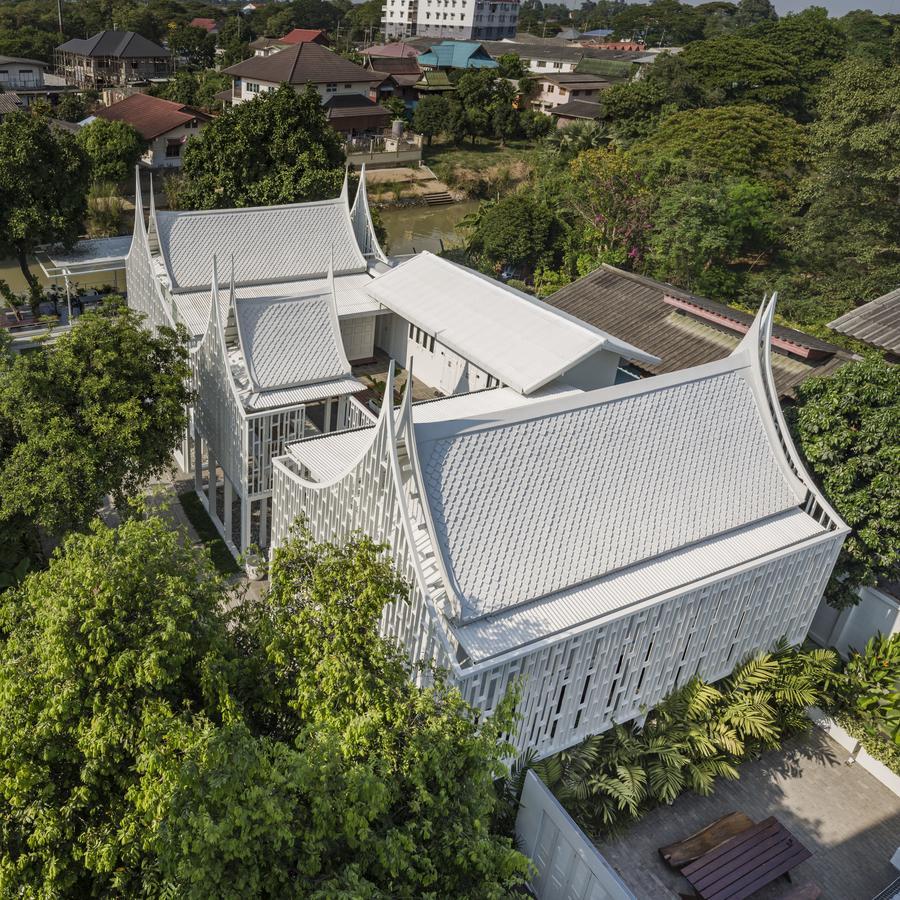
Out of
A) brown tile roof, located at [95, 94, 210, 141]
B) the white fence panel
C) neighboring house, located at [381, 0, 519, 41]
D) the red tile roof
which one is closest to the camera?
the white fence panel

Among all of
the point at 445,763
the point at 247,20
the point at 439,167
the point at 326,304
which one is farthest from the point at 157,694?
the point at 247,20

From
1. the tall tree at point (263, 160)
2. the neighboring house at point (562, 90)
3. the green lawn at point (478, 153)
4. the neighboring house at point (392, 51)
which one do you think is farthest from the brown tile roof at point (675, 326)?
the neighboring house at point (392, 51)

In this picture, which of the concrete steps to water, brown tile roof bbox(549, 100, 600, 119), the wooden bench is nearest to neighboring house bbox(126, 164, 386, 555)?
the wooden bench

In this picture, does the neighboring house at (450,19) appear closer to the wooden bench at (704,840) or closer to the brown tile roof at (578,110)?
the brown tile roof at (578,110)

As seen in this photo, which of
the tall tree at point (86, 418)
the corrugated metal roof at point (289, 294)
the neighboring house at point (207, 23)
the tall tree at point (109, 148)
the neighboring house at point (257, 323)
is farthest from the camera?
the neighboring house at point (207, 23)

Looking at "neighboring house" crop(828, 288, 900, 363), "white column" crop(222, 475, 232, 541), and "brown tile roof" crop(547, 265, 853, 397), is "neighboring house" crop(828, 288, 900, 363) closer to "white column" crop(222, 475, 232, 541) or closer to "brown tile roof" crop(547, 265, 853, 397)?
"brown tile roof" crop(547, 265, 853, 397)

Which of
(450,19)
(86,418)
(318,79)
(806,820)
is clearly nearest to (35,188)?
(86,418)

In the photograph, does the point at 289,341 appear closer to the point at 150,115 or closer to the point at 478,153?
the point at 150,115
